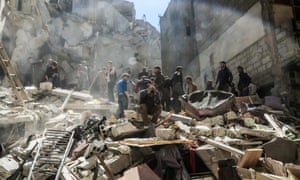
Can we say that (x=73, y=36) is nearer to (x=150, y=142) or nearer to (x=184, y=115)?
(x=184, y=115)

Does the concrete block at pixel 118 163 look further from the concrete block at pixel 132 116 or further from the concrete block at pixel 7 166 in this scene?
the concrete block at pixel 7 166

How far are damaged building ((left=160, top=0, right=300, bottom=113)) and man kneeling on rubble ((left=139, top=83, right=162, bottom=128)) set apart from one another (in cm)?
519

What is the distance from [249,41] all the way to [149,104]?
6.75 m

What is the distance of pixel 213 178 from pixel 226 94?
349cm

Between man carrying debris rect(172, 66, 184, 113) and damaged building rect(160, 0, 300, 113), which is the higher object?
damaged building rect(160, 0, 300, 113)

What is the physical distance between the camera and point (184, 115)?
8305 mm

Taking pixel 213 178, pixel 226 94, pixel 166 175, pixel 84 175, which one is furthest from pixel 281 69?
pixel 84 175

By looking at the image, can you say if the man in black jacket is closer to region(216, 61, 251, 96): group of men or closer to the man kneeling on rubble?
region(216, 61, 251, 96): group of men

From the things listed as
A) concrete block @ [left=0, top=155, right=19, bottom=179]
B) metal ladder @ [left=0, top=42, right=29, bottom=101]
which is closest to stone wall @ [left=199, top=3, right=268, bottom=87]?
concrete block @ [left=0, top=155, right=19, bottom=179]

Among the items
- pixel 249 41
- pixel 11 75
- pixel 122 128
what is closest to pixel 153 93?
pixel 122 128

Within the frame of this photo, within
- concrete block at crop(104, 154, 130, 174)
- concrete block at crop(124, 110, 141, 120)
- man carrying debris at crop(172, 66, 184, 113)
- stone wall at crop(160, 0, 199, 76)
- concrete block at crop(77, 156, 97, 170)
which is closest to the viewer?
concrete block at crop(104, 154, 130, 174)

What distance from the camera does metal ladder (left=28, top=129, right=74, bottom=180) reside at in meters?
5.50

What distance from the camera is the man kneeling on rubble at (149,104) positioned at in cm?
706

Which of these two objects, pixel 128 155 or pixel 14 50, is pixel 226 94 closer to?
pixel 128 155
